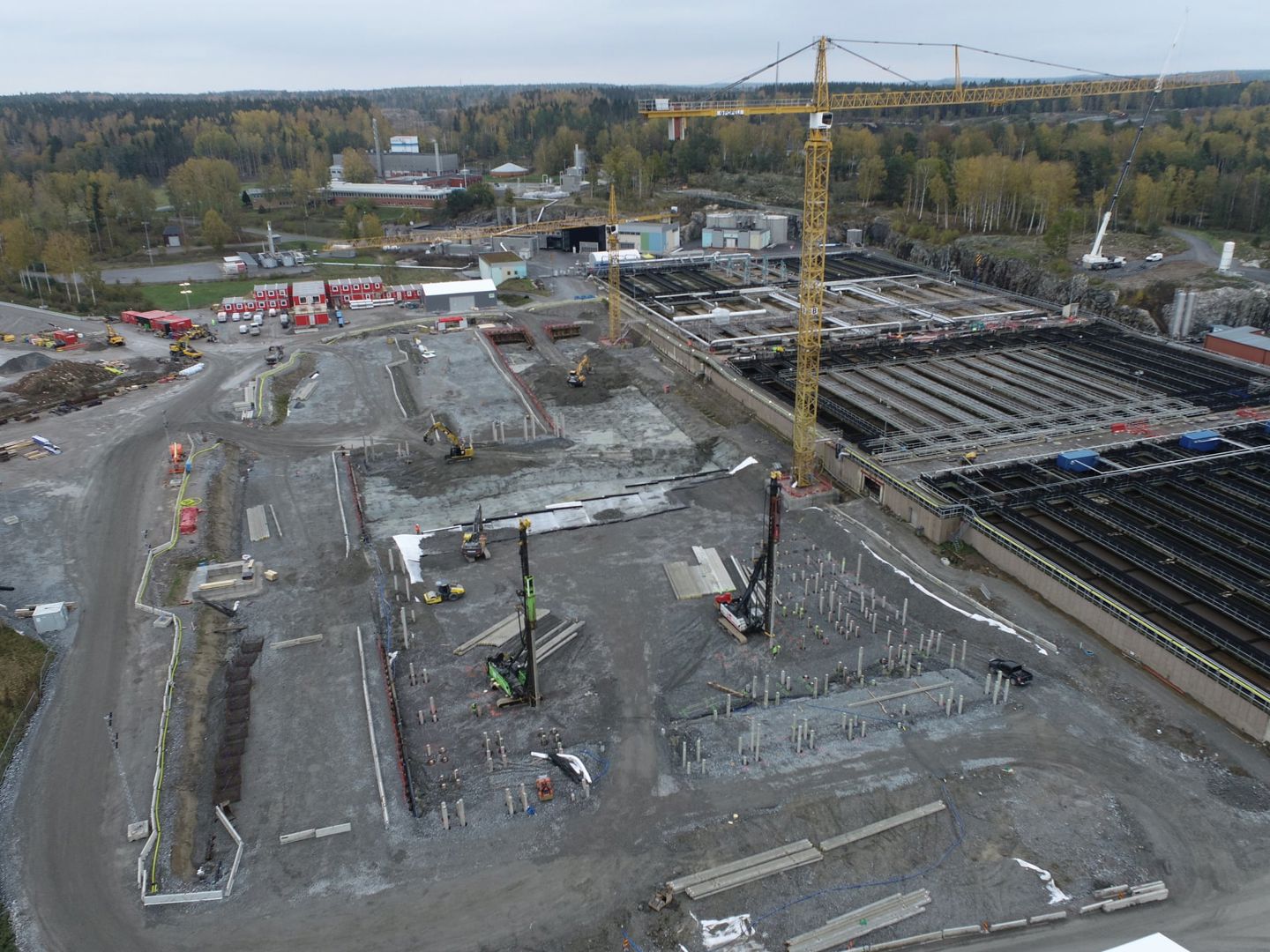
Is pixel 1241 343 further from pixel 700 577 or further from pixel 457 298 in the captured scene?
pixel 457 298

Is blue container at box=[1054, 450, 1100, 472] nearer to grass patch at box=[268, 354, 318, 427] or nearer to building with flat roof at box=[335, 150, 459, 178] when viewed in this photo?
grass patch at box=[268, 354, 318, 427]

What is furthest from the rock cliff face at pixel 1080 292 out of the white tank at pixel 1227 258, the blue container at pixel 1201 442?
the blue container at pixel 1201 442

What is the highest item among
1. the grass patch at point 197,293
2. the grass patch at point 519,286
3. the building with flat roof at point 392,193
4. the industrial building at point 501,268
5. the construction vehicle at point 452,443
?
the building with flat roof at point 392,193

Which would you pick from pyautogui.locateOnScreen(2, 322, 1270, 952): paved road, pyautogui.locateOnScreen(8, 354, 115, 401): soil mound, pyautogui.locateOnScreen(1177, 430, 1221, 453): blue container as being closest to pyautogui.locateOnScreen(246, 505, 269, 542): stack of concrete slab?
pyautogui.locateOnScreen(2, 322, 1270, 952): paved road

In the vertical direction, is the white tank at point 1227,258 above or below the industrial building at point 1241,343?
above

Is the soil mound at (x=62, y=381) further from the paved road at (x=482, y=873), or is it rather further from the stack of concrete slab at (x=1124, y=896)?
the stack of concrete slab at (x=1124, y=896)

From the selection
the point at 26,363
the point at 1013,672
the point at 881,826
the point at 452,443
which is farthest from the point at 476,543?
the point at 26,363
